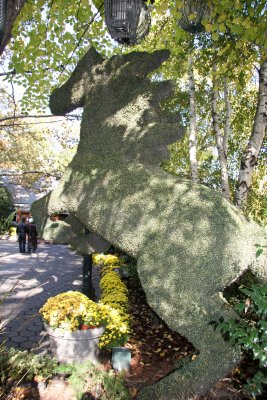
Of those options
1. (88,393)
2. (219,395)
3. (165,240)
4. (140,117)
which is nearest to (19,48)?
(140,117)

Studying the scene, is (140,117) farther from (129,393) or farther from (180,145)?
(180,145)

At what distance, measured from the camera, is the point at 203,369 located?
3.15 meters

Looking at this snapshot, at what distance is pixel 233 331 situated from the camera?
8.27ft

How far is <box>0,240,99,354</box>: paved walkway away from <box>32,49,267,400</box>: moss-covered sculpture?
3.64 ft

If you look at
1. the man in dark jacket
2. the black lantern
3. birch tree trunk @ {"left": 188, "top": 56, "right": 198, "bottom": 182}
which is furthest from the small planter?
the man in dark jacket

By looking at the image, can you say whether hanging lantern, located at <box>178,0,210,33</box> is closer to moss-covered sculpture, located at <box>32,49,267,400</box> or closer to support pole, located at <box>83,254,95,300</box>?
moss-covered sculpture, located at <box>32,49,267,400</box>

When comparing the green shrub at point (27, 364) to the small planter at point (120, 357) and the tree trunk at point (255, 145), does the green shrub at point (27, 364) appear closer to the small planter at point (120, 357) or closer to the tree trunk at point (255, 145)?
the small planter at point (120, 357)

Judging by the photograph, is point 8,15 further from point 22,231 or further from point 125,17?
point 22,231

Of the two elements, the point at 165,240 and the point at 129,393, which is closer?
the point at 165,240

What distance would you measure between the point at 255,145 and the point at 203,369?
4130mm

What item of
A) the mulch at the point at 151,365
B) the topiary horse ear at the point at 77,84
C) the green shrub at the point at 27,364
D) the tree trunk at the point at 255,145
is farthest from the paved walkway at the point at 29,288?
the tree trunk at the point at 255,145

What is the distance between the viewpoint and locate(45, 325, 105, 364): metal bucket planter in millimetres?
4461

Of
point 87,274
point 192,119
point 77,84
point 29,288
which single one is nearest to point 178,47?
point 192,119

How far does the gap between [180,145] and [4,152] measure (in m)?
11.4
